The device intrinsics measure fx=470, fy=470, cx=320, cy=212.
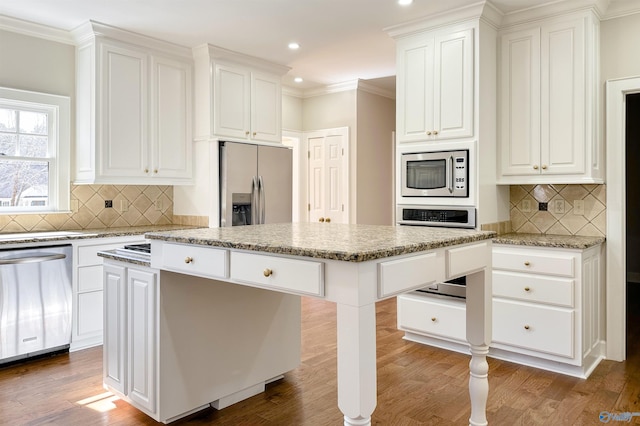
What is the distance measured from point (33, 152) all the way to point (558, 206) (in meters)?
4.29

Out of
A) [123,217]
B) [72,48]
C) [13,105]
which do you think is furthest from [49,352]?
[72,48]

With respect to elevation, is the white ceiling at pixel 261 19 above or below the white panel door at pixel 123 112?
above

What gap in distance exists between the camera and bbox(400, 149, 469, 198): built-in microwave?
3.47m

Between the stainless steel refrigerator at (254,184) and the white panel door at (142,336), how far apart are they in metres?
2.06

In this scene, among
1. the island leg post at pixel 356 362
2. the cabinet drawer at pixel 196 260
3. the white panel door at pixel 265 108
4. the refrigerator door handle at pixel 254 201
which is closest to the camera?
the island leg post at pixel 356 362

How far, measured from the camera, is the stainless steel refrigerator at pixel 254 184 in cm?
449

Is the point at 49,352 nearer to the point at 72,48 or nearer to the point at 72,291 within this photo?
the point at 72,291

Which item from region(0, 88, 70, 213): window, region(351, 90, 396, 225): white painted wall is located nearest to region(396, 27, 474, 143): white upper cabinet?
region(351, 90, 396, 225): white painted wall

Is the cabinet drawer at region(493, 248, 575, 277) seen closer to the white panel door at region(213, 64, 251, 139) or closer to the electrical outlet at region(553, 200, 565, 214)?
the electrical outlet at region(553, 200, 565, 214)

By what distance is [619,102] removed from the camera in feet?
10.9

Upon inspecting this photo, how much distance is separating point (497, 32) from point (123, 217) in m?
3.64

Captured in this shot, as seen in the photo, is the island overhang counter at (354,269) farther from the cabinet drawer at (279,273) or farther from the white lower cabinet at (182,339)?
the white lower cabinet at (182,339)

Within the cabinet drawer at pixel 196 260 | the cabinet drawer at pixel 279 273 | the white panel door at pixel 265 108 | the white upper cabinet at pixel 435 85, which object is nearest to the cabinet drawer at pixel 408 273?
the cabinet drawer at pixel 279 273

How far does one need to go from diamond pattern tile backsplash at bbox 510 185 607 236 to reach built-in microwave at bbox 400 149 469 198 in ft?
2.27
